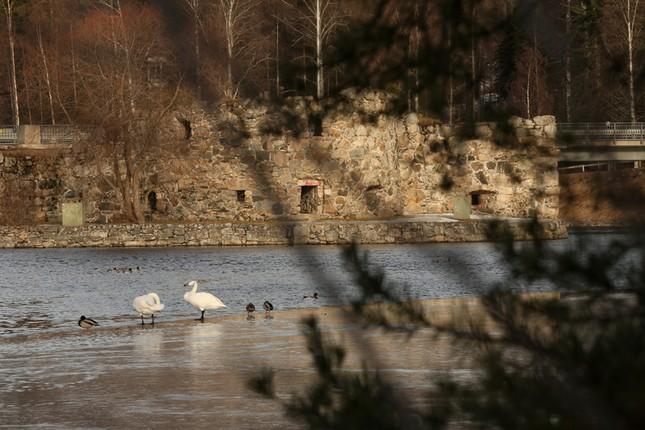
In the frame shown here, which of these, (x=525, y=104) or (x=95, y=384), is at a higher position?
(x=525, y=104)

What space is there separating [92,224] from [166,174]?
2.55 metres

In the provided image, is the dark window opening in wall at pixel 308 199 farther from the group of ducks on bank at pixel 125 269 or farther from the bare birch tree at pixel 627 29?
the bare birch tree at pixel 627 29

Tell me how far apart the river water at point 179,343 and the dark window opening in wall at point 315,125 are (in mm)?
368

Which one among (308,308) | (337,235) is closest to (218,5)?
(337,235)

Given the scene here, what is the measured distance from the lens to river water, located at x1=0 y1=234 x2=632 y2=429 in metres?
6.17

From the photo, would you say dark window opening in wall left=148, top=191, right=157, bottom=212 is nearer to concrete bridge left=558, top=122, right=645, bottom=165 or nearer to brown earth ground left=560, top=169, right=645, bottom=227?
concrete bridge left=558, top=122, right=645, bottom=165

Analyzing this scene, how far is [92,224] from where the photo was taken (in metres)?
38.4

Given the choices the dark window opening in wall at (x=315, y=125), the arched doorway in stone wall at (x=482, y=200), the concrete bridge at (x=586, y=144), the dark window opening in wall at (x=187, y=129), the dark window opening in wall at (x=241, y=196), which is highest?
the dark window opening in wall at (x=187, y=129)

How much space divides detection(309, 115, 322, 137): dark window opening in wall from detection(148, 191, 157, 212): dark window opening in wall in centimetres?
3567

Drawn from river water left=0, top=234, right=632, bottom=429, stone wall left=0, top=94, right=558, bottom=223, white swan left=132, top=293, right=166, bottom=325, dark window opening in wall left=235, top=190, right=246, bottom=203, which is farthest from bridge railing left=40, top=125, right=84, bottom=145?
white swan left=132, top=293, right=166, bottom=325

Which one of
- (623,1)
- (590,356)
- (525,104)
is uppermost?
(623,1)

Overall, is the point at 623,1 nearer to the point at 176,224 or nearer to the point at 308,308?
the point at 308,308

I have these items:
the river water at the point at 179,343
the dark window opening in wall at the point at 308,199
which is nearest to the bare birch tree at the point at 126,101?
the dark window opening in wall at the point at 308,199

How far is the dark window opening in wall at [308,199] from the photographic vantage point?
3875 cm
